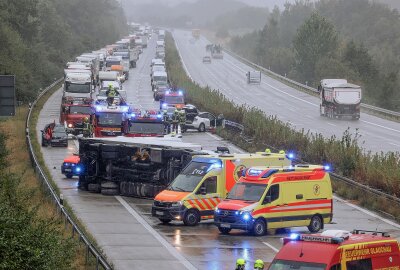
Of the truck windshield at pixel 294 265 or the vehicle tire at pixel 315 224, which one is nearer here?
the truck windshield at pixel 294 265

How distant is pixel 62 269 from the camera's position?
19.9 metres

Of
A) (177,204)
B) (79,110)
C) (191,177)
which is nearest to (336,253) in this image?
(177,204)

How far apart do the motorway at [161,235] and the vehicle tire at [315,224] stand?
2.34ft

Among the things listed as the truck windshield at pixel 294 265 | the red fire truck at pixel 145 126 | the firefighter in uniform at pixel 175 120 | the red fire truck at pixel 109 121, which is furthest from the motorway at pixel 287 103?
the truck windshield at pixel 294 265

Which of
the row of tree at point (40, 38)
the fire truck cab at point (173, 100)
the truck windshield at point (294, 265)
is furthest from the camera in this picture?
the row of tree at point (40, 38)

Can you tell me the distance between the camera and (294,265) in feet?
63.7

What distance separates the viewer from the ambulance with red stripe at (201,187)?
3344 centimetres

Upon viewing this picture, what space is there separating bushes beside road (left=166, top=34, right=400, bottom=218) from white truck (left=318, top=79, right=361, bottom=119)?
8.43 meters

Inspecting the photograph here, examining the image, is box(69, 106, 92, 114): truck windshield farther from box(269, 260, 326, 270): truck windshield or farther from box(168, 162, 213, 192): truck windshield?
box(269, 260, 326, 270): truck windshield

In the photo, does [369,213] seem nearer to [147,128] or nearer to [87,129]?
[147,128]

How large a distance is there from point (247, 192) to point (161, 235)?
2.94 metres

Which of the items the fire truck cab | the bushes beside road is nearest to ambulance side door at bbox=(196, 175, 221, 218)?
the bushes beside road

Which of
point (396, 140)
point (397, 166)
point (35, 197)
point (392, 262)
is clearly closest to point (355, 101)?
point (396, 140)

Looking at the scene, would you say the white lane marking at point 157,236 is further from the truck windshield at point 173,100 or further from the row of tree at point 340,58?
the row of tree at point 340,58
